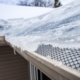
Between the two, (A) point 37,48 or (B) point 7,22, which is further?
(B) point 7,22

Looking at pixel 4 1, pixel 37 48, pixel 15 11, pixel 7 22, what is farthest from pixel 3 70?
pixel 37 48

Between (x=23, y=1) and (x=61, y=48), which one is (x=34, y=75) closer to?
(x=61, y=48)

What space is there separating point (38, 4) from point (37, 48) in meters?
2.76

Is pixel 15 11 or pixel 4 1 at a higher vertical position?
pixel 4 1

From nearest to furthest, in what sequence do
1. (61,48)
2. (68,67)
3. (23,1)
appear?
1. (68,67)
2. (61,48)
3. (23,1)

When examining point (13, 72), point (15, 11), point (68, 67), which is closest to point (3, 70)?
point (13, 72)

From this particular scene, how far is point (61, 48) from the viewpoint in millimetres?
972

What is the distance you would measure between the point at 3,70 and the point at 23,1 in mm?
1975

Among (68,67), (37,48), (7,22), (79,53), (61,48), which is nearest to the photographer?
(68,67)

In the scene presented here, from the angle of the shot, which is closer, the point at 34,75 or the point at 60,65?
the point at 60,65

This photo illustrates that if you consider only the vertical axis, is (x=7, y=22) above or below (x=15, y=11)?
below

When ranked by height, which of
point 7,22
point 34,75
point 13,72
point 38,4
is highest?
point 38,4

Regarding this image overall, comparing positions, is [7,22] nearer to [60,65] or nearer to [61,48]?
[61,48]

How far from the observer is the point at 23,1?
3480mm
